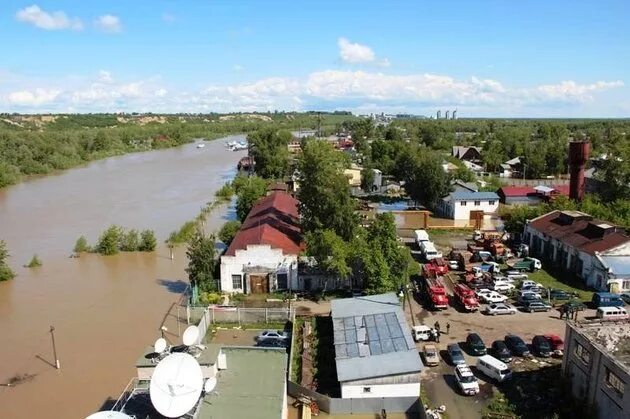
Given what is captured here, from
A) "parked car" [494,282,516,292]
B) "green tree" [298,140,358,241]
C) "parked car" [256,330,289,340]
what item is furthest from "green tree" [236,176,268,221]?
"parked car" [494,282,516,292]

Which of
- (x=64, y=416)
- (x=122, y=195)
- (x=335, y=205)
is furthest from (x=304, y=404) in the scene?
(x=122, y=195)

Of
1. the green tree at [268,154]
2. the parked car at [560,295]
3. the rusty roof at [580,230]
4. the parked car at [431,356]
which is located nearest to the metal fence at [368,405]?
the parked car at [431,356]

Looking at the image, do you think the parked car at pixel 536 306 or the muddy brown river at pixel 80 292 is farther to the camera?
the parked car at pixel 536 306

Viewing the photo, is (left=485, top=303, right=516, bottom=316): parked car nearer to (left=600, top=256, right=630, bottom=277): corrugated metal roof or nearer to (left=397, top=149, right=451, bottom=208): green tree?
(left=600, top=256, right=630, bottom=277): corrugated metal roof

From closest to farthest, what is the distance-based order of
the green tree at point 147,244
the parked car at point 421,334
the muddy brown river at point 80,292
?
→ the muddy brown river at point 80,292, the parked car at point 421,334, the green tree at point 147,244

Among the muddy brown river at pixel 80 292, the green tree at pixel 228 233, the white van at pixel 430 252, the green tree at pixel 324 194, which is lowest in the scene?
the muddy brown river at pixel 80 292

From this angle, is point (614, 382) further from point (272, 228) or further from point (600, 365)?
point (272, 228)

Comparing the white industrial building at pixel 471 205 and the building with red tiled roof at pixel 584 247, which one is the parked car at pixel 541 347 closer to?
the building with red tiled roof at pixel 584 247

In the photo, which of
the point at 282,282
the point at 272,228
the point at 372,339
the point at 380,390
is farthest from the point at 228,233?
the point at 380,390
